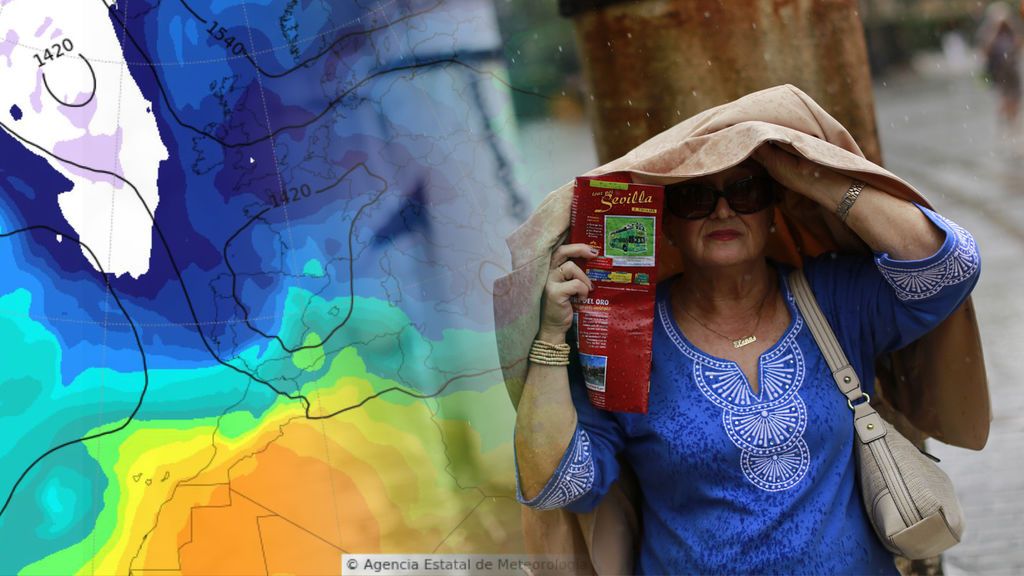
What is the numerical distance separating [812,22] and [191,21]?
153 cm

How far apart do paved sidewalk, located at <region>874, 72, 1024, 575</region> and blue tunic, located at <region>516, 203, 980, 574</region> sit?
164cm

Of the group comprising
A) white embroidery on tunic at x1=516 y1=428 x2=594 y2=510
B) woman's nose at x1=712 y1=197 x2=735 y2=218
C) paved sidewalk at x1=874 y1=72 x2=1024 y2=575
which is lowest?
paved sidewalk at x1=874 y1=72 x2=1024 y2=575

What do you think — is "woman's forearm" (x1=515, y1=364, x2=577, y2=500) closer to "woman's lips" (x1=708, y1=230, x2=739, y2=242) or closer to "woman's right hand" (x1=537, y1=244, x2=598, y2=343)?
"woman's right hand" (x1=537, y1=244, x2=598, y2=343)

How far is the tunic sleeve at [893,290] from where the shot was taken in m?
2.01

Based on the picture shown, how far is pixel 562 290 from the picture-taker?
2082mm

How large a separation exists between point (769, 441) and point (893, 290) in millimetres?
384

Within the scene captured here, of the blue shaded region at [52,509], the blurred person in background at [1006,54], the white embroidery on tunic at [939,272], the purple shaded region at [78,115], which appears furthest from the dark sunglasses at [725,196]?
the blurred person in background at [1006,54]

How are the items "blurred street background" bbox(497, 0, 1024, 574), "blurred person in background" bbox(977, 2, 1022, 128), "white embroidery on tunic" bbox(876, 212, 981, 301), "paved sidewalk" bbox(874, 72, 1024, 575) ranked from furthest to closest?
"blurred person in background" bbox(977, 2, 1022, 128) < "paved sidewalk" bbox(874, 72, 1024, 575) < "blurred street background" bbox(497, 0, 1024, 574) < "white embroidery on tunic" bbox(876, 212, 981, 301)

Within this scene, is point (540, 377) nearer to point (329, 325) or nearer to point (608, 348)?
point (608, 348)

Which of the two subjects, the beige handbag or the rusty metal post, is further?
the rusty metal post

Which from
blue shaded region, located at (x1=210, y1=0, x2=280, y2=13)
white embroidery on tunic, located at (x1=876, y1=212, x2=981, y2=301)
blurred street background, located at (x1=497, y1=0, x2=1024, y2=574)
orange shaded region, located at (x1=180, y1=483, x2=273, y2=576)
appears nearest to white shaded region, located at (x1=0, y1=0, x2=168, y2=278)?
blue shaded region, located at (x1=210, y1=0, x2=280, y2=13)

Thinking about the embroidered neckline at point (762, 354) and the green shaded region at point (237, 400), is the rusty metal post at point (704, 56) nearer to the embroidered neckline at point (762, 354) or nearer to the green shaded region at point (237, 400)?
the embroidered neckline at point (762, 354)

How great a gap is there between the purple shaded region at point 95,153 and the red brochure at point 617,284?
878 mm

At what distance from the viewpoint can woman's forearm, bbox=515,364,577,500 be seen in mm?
2080
